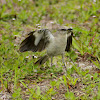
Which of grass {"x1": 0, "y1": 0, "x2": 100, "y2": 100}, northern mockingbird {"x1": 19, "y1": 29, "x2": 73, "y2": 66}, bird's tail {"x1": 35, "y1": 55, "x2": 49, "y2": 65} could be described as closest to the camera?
grass {"x1": 0, "y1": 0, "x2": 100, "y2": 100}

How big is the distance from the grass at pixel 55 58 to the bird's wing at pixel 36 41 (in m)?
0.29

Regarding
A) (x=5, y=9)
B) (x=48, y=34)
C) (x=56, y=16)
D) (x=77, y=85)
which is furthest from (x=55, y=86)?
(x=5, y=9)

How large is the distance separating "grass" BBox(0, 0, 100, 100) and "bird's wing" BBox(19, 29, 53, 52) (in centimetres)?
29

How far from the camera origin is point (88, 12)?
7266mm

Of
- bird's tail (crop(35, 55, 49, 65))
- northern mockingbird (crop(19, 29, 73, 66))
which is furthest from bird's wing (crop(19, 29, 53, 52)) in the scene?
bird's tail (crop(35, 55, 49, 65))

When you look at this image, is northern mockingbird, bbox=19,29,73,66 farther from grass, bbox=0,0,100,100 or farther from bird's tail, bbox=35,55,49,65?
grass, bbox=0,0,100,100

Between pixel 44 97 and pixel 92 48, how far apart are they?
2.14 meters

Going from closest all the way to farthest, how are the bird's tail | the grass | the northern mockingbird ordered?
the grass < the northern mockingbird < the bird's tail

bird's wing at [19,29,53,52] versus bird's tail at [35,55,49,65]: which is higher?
bird's wing at [19,29,53,52]

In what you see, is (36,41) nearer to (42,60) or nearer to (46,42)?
(46,42)

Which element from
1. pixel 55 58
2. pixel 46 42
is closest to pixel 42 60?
pixel 46 42

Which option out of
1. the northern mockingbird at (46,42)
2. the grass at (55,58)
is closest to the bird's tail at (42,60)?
the northern mockingbird at (46,42)

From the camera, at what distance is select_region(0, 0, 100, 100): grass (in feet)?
13.8

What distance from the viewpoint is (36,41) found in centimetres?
503
